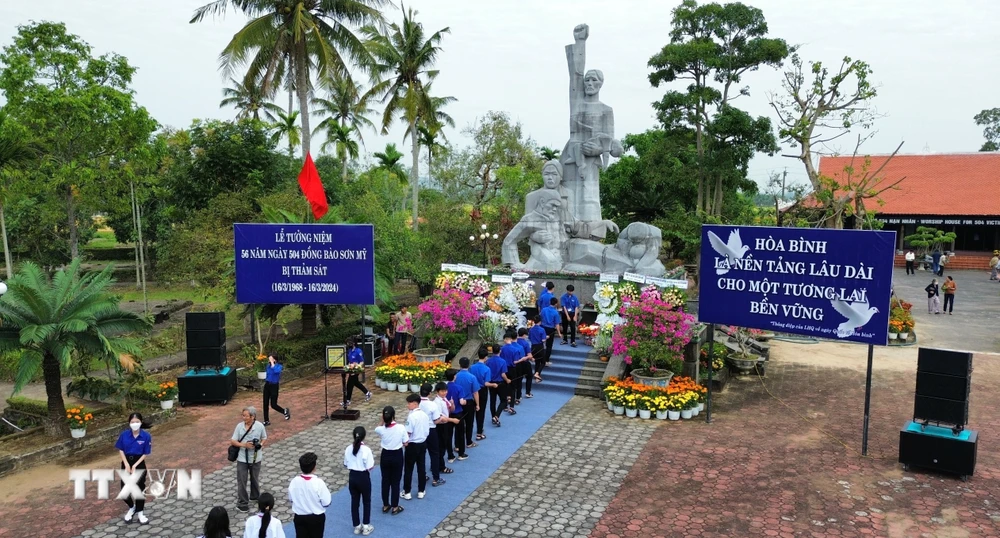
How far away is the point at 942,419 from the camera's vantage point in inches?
403

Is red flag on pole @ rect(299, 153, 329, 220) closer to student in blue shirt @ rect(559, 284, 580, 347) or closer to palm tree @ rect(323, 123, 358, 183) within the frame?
student in blue shirt @ rect(559, 284, 580, 347)

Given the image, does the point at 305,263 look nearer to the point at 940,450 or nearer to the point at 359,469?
the point at 359,469

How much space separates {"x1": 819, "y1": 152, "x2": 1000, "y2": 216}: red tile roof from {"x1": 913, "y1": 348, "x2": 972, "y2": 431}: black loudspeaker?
3004cm

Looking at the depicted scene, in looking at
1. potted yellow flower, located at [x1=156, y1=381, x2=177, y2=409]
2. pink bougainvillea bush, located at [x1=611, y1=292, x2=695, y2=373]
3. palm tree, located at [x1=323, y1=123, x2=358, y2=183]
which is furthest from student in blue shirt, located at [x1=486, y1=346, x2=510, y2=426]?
palm tree, located at [x1=323, y1=123, x2=358, y2=183]

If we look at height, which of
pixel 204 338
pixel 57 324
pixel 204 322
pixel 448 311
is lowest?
pixel 204 338

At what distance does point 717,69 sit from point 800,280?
65.5ft

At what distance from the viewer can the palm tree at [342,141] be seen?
4125cm

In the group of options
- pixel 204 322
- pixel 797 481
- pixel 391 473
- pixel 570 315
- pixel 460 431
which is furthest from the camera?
pixel 570 315

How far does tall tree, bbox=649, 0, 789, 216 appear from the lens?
28188 mm

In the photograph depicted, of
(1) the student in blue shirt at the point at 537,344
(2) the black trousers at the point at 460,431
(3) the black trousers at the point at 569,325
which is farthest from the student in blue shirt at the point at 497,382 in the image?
(3) the black trousers at the point at 569,325

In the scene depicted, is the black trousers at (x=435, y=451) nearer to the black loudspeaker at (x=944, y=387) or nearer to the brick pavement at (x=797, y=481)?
the brick pavement at (x=797, y=481)

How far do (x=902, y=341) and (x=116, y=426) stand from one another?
778 inches

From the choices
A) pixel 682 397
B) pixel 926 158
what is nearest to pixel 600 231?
pixel 682 397

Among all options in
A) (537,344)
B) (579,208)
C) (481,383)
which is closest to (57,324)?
(481,383)
